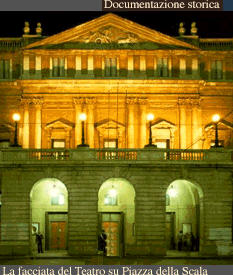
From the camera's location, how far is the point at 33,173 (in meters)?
47.1

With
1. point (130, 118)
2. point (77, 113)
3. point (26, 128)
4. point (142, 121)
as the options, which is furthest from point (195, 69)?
point (26, 128)

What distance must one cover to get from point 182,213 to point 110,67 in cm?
1427

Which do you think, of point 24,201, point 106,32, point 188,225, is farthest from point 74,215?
point 106,32

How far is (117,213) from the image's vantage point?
2035 inches

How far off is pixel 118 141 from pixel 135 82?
5.23 m

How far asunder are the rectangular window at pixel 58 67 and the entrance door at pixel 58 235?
13.3 metres

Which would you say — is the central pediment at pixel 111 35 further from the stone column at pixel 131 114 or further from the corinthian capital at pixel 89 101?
the stone column at pixel 131 114

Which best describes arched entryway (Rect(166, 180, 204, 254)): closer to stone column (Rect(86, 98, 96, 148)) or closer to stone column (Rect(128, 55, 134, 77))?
stone column (Rect(86, 98, 96, 148))

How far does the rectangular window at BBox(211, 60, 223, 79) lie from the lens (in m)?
59.5

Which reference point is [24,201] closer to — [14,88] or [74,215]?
[74,215]

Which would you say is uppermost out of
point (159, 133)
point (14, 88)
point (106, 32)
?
point (106, 32)

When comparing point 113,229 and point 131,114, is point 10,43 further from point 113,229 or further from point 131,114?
point 113,229

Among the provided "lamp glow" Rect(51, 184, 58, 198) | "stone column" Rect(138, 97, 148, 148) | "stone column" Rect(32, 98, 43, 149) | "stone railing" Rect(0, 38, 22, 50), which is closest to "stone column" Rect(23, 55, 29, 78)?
"stone railing" Rect(0, 38, 22, 50)

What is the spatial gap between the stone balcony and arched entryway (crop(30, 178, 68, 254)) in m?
4.36
